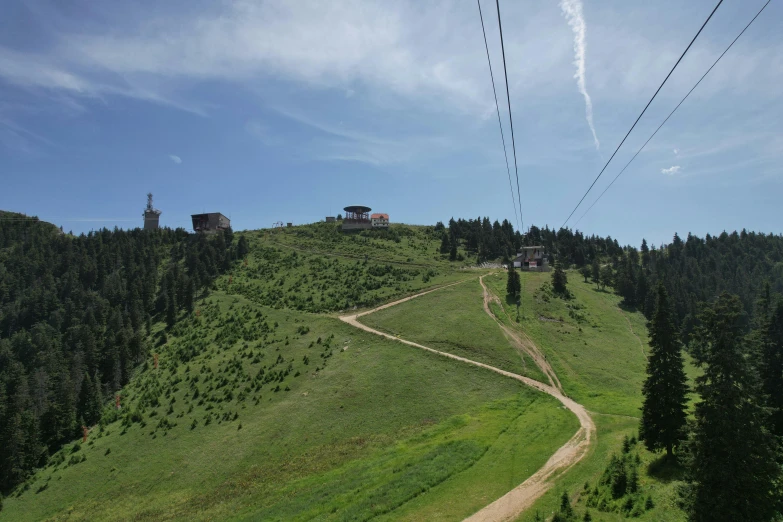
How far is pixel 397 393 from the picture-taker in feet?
147

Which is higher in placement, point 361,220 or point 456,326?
point 361,220

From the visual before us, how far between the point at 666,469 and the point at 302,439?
2878 cm

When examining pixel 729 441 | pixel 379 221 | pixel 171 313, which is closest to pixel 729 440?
pixel 729 441

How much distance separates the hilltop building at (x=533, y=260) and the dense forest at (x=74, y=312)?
82.2 m

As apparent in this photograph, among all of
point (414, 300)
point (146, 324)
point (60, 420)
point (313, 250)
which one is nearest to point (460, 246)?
point (313, 250)

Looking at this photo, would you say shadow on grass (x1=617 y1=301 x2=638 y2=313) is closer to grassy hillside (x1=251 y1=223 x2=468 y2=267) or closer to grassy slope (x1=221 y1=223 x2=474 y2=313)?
grassy slope (x1=221 y1=223 x2=474 y2=313)

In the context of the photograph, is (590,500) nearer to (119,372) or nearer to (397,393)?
(397,393)

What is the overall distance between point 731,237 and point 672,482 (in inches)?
8122

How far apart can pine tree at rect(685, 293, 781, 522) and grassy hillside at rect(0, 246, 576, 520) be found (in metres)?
10.4

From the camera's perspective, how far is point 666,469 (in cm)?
2506

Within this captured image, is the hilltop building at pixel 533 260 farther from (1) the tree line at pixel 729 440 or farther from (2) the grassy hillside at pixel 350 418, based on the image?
(1) the tree line at pixel 729 440

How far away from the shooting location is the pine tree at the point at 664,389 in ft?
88.1

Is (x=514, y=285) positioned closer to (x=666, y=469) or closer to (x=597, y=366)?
(x=597, y=366)

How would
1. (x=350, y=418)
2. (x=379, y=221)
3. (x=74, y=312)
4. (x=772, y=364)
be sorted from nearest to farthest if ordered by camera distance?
(x=772, y=364) → (x=350, y=418) → (x=74, y=312) → (x=379, y=221)
